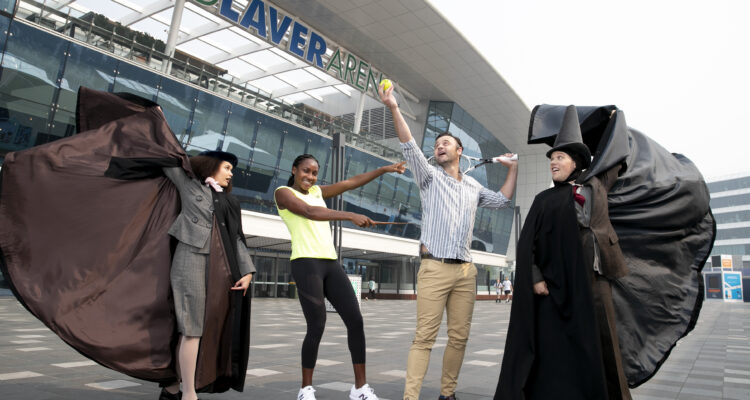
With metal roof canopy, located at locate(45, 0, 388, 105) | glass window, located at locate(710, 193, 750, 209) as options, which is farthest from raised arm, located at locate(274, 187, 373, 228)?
glass window, located at locate(710, 193, 750, 209)

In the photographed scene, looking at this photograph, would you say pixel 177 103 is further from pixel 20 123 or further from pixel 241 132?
pixel 20 123

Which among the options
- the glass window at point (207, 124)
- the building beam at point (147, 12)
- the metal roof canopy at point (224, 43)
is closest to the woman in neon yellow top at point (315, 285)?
the glass window at point (207, 124)

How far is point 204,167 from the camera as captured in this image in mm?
3701

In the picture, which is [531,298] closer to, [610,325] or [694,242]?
[610,325]

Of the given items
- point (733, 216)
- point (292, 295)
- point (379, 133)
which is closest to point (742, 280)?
point (379, 133)

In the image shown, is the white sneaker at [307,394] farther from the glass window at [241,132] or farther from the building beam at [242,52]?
the building beam at [242,52]

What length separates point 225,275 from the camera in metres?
3.49

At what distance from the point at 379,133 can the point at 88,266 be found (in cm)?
3561

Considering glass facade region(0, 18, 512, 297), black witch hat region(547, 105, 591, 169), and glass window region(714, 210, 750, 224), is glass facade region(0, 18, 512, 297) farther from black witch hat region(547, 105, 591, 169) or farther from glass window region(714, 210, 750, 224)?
glass window region(714, 210, 750, 224)

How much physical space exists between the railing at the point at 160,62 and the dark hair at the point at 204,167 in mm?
16938

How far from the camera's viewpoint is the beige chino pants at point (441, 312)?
12.0 feet

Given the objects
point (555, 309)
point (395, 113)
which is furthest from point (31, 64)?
point (555, 309)

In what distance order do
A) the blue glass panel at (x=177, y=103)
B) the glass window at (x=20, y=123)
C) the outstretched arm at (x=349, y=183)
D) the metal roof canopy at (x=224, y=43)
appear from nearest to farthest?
the outstretched arm at (x=349, y=183)
the glass window at (x=20, y=123)
the blue glass panel at (x=177, y=103)
the metal roof canopy at (x=224, y=43)

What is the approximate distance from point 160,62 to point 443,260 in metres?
20.0
